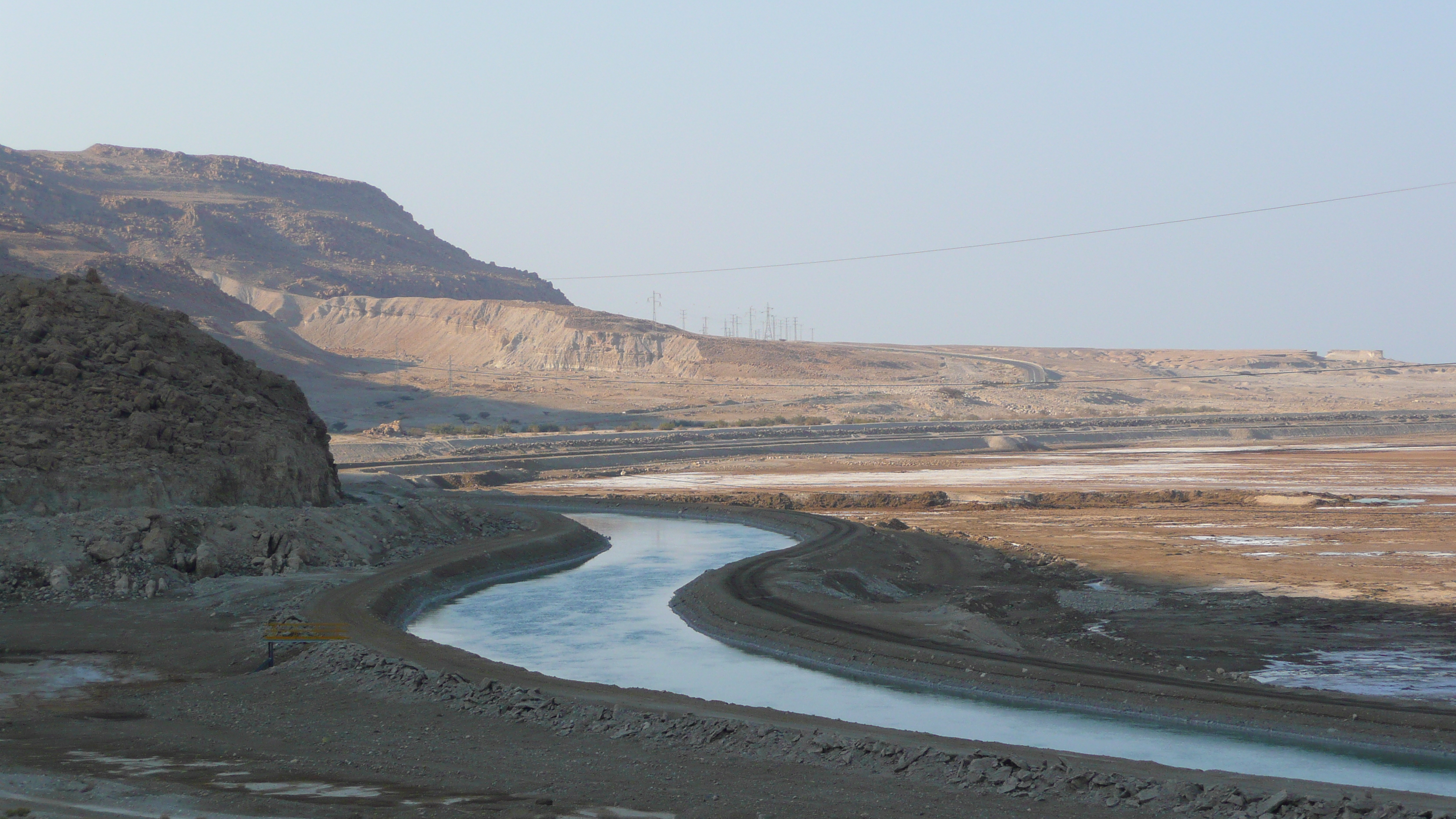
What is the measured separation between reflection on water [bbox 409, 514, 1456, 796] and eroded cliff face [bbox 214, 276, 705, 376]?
115 m

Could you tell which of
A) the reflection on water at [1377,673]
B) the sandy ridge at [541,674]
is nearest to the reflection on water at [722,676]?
the sandy ridge at [541,674]

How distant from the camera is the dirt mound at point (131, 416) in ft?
82.7

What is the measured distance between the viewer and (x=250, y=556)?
83.5 ft

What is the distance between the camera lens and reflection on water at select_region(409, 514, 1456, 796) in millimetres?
13227

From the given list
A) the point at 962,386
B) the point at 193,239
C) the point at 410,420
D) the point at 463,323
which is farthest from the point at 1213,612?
the point at 193,239

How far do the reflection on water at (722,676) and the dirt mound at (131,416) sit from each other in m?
7.06

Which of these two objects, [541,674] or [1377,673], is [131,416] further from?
[1377,673]

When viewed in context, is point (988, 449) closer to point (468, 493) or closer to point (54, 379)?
point (468, 493)

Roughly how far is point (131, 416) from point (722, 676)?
1788 cm

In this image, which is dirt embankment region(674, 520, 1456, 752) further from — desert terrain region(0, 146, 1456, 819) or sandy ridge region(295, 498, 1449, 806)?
sandy ridge region(295, 498, 1449, 806)

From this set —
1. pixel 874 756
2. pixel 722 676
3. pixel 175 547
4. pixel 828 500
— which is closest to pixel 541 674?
pixel 722 676

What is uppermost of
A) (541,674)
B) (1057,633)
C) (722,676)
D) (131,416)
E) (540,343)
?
(540,343)

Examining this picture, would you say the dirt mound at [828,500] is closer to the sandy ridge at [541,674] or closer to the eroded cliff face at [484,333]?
the sandy ridge at [541,674]

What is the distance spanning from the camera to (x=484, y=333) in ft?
523
